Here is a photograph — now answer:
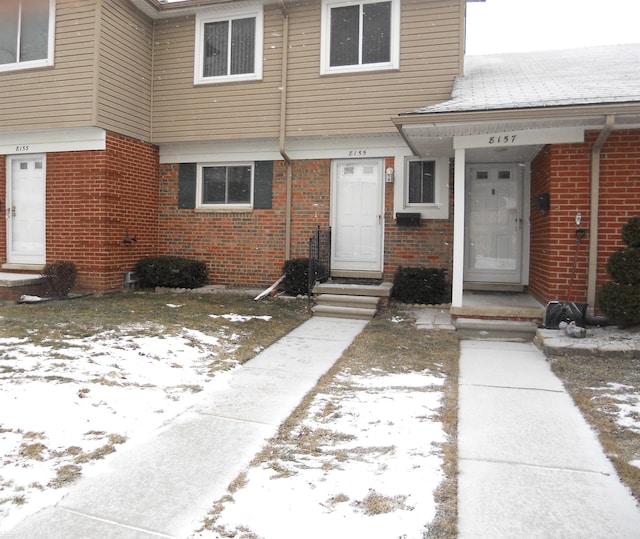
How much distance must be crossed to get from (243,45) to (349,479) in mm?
9042

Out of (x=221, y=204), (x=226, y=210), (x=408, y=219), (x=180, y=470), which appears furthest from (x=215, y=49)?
(x=180, y=470)

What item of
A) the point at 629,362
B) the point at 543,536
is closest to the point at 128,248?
the point at 629,362

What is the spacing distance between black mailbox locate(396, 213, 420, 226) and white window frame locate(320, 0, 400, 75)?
2.57m

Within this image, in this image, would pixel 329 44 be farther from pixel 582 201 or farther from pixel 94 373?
pixel 94 373

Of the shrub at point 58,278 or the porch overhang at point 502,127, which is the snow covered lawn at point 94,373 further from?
the porch overhang at point 502,127

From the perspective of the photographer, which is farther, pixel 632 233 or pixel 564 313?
pixel 564 313

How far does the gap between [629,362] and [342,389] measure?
Result: 9.90 ft

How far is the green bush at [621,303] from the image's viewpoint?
5.63 metres

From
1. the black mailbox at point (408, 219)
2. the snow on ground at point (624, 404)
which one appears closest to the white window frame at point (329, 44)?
the black mailbox at point (408, 219)

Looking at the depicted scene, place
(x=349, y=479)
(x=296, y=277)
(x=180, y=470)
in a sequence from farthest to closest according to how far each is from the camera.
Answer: (x=296, y=277) < (x=180, y=470) < (x=349, y=479)

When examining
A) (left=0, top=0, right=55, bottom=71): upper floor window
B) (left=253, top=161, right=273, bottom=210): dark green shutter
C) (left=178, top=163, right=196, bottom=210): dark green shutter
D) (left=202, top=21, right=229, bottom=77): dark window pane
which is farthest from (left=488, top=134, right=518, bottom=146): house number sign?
(left=0, top=0, right=55, bottom=71): upper floor window

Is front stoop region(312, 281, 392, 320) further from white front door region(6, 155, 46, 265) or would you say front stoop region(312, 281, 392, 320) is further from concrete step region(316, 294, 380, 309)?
white front door region(6, 155, 46, 265)

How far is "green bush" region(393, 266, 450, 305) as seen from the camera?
823cm

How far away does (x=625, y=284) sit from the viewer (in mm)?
5742
